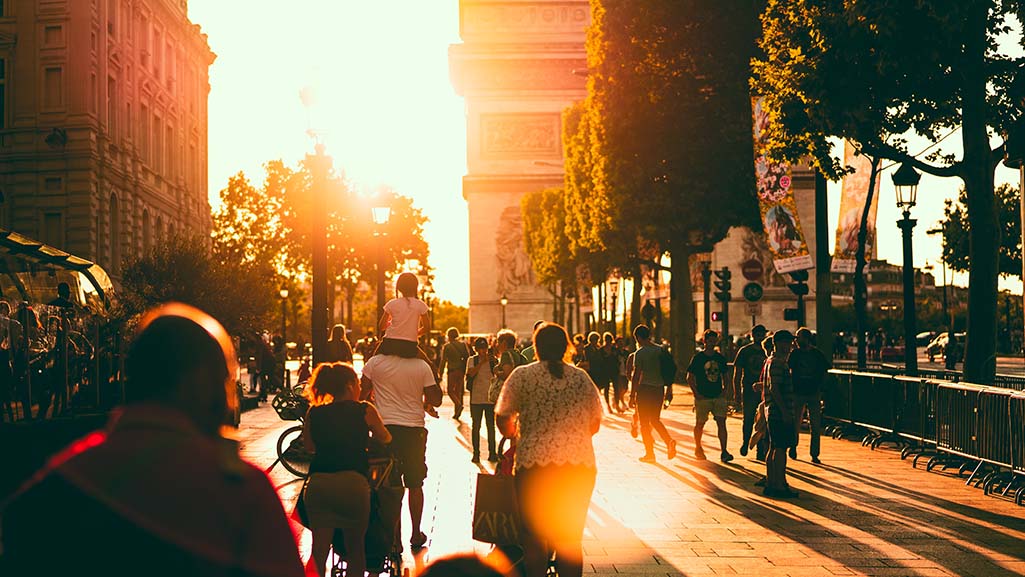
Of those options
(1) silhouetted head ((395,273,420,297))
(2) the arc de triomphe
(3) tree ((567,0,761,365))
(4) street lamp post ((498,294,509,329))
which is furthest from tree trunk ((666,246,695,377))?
(2) the arc de triomphe

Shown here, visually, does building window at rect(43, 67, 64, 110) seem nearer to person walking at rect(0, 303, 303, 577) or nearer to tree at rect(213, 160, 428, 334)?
tree at rect(213, 160, 428, 334)

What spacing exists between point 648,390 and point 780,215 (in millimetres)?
7619

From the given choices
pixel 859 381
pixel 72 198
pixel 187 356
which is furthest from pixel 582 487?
pixel 72 198

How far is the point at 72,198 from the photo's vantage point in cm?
4150

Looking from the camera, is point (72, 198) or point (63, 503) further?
point (72, 198)

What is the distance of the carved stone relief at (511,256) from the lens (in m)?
79.3

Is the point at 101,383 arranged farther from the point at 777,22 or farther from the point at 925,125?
the point at 925,125

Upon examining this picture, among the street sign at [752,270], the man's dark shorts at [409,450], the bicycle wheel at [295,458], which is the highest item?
the street sign at [752,270]

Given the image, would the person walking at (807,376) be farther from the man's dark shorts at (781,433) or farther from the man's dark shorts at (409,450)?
the man's dark shorts at (409,450)

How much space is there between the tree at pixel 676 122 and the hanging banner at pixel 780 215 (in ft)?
35.3

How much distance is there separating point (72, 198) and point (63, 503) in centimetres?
4131

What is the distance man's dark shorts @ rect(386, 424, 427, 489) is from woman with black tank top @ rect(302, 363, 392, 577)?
1774 millimetres

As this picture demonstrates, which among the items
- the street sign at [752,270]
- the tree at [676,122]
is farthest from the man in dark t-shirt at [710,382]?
the tree at [676,122]

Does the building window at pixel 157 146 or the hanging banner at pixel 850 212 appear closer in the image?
the hanging banner at pixel 850 212
